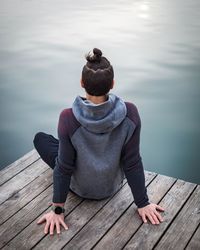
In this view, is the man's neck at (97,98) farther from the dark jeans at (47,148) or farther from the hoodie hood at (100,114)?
the dark jeans at (47,148)

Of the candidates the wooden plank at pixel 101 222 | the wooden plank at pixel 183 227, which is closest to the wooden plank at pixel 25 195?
the wooden plank at pixel 101 222

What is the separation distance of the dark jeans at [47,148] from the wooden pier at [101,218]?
133 mm

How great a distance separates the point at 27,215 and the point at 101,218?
0.37 metres

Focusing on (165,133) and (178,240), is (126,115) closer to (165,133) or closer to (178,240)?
(178,240)

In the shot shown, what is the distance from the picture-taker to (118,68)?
5773 mm

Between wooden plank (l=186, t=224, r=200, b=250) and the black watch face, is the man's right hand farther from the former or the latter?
wooden plank (l=186, t=224, r=200, b=250)

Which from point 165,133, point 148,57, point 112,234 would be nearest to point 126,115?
point 112,234

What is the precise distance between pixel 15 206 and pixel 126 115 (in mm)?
765

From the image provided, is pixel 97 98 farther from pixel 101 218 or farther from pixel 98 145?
pixel 101 218

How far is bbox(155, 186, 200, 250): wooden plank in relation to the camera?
1.92m

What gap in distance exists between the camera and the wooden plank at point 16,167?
252cm

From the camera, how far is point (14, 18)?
8.62 metres

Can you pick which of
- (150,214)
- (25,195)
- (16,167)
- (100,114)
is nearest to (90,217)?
(150,214)

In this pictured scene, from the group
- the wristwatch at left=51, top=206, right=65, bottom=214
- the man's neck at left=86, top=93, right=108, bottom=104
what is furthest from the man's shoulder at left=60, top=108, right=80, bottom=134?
the wristwatch at left=51, top=206, right=65, bottom=214
